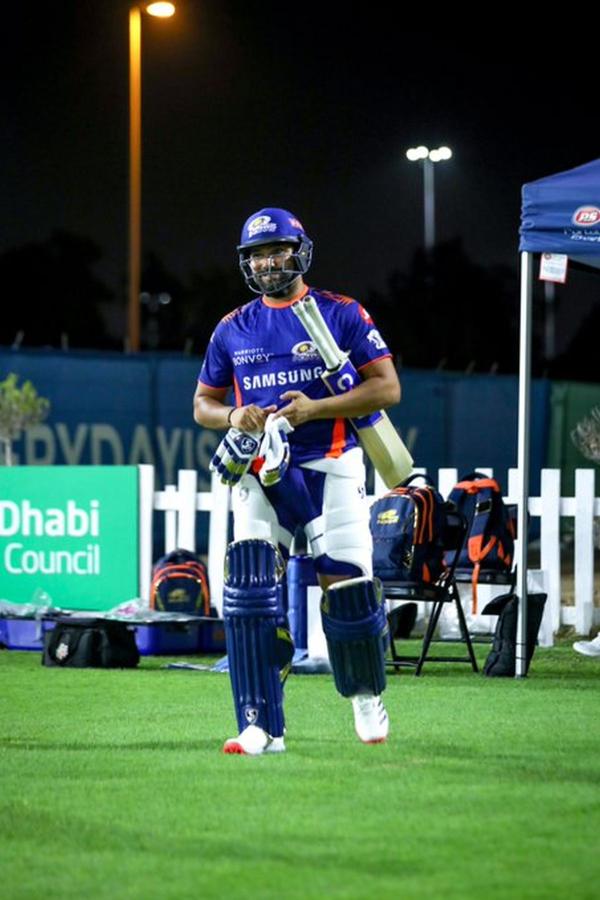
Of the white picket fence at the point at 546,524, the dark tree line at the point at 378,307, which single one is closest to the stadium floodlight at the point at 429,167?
the dark tree line at the point at 378,307

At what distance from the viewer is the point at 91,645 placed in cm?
1098

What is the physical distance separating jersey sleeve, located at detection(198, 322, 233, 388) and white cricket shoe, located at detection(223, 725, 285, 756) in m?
1.48

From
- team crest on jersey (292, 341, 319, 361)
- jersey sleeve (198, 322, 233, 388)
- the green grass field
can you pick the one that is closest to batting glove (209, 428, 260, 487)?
team crest on jersey (292, 341, 319, 361)

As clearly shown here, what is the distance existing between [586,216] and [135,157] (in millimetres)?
16570

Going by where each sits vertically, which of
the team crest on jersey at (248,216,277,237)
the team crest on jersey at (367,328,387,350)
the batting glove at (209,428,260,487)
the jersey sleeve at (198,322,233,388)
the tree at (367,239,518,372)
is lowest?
the batting glove at (209,428,260,487)

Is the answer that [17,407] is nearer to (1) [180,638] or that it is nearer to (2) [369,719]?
(1) [180,638]

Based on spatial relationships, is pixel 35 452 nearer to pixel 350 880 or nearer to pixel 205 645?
pixel 205 645

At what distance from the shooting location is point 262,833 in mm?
5020

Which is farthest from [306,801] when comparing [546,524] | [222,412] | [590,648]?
[546,524]

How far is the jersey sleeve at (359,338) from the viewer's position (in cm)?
699

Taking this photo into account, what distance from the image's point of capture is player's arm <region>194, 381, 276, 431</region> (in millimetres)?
6809

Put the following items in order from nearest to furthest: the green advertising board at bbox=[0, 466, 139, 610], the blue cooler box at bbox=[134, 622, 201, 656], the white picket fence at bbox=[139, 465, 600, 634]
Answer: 1. the blue cooler box at bbox=[134, 622, 201, 656]
2. the white picket fence at bbox=[139, 465, 600, 634]
3. the green advertising board at bbox=[0, 466, 139, 610]

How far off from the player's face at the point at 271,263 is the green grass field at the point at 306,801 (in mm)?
1848

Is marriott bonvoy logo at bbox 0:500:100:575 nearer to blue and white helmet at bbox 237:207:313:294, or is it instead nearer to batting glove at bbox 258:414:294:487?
blue and white helmet at bbox 237:207:313:294
